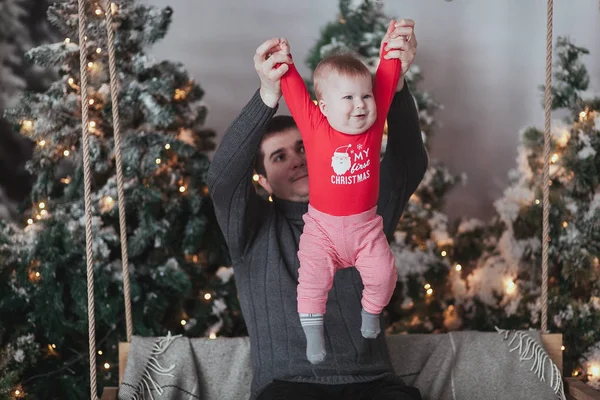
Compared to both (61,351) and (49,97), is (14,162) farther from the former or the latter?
(61,351)

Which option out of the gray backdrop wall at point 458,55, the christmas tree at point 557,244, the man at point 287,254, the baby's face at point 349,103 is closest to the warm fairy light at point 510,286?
the christmas tree at point 557,244

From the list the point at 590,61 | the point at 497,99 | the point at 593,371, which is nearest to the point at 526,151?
the point at 497,99

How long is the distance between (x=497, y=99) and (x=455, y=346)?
114 centimetres

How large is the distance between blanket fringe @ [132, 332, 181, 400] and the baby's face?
974 millimetres

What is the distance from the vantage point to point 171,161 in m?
2.72

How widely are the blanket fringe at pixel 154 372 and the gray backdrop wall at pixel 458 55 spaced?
0.99 m

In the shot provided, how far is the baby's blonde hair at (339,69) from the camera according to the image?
57.0 inches

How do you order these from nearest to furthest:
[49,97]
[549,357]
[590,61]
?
1. [549,357]
2. [49,97]
3. [590,61]

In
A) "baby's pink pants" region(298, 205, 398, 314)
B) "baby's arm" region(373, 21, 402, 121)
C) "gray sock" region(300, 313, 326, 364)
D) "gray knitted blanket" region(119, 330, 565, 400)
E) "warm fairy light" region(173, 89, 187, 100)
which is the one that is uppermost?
"warm fairy light" region(173, 89, 187, 100)

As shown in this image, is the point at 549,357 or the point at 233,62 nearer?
the point at 549,357

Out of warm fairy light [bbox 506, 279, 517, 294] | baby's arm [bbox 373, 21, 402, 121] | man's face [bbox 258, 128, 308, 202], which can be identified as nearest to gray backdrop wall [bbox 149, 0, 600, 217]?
warm fairy light [bbox 506, 279, 517, 294]

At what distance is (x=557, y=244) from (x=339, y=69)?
1717mm

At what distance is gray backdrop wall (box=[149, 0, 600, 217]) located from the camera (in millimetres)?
2842

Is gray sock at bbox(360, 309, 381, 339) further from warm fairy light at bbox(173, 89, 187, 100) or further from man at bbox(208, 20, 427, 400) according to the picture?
warm fairy light at bbox(173, 89, 187, 100)
